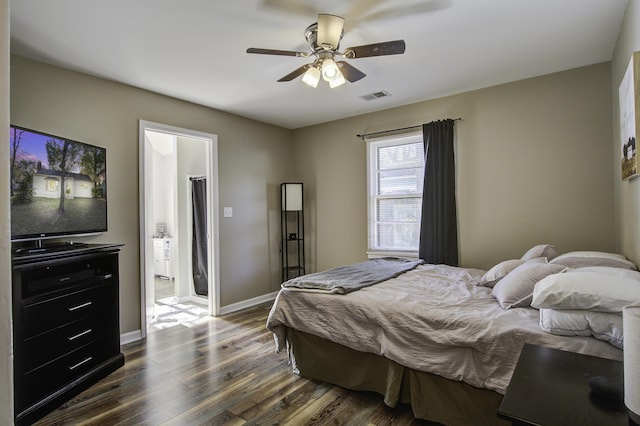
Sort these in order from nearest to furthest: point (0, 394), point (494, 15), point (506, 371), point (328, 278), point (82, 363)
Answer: point (0, 394)
point (506, 371)
point (494, 15)
point (82, 363)
point (328, 278)

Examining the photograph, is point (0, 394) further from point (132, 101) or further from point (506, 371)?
point (132, 101)

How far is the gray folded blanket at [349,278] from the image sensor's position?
244 cm

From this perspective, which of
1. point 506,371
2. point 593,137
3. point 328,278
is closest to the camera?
point 506,371

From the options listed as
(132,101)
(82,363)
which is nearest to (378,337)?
(82,363)

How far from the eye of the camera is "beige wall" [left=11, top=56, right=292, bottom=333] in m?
2.74

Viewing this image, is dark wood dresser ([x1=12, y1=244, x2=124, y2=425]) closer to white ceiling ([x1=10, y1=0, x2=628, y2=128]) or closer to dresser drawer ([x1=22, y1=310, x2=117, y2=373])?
dresser drawer ([x1=22, y1=310, x2=117, y2=373])

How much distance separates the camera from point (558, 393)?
0.98 m

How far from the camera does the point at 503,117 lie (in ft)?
11.1

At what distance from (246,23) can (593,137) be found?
123 inches

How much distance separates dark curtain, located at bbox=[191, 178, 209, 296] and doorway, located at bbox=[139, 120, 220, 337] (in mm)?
50

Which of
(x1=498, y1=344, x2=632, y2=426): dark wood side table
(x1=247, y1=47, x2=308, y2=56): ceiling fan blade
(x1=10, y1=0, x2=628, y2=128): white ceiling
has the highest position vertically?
(x1=10, y1=0, x2=628, y2=128): white ceiling

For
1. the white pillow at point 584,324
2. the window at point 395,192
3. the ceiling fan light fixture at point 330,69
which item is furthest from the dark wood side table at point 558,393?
the window at point 395,192

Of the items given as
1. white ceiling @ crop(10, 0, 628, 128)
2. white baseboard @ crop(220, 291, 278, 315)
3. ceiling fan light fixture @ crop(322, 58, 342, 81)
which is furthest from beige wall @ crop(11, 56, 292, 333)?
ceiling fan light fixture @ crop(322, 58, 342, 81)

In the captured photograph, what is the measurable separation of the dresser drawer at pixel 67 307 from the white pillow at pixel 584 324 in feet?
9.63
